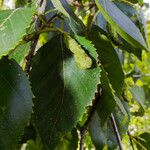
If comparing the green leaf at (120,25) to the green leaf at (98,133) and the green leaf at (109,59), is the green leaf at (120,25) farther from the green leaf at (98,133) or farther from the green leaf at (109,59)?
the green leaf at (98,133)

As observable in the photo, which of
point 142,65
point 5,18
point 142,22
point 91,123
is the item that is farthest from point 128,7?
point 142,65

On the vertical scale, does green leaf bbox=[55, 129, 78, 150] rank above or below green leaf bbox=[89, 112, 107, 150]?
above

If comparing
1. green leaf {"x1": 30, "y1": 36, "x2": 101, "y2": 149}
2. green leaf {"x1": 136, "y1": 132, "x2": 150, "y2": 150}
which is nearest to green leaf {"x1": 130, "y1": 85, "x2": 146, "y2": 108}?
green leaf {"x1": 136, "y1": 132, "x2": 150, "y2": 150}

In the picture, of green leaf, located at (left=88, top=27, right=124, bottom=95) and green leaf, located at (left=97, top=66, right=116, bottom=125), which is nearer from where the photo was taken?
green leaf, located at (left=97, top=66, right=116, bottom=125)

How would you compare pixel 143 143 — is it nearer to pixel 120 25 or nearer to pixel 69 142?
pixel 69 142

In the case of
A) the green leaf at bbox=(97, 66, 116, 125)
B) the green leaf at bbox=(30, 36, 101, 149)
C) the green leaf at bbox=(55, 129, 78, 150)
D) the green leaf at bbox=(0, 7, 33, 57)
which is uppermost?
the green leaf at bbox=(0, 7, 33, 57)

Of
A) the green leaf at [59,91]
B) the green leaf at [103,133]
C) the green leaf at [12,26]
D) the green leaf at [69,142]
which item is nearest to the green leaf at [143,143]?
the green leaf at [103,133]

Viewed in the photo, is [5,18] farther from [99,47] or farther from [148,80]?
[148,80]

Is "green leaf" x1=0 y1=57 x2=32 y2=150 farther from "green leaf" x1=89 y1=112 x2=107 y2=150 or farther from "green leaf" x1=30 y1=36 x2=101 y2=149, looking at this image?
"green leaf" x1=89 y1=112 x2=107 y2=150
